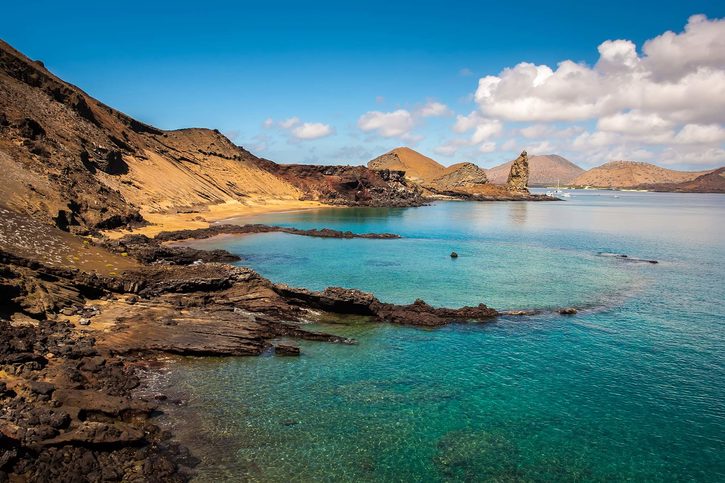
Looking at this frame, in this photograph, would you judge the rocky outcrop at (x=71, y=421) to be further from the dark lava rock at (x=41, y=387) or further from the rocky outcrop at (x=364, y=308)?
the rocky outcrop at (x=364, y=308)

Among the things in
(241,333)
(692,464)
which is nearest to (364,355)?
(241,333)

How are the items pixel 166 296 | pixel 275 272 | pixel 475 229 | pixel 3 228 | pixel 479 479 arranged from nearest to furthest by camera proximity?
1. pixel 479 479
2. pixel 3 228
3. pixel 166 296
4. pixel 275 272
5. pixel 475 229

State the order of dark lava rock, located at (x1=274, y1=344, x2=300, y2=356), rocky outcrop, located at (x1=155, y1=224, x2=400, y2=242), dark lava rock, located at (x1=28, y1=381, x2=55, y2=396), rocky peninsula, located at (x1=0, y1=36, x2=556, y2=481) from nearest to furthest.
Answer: rocky peninsula, located at (x1=0, y1=36, x2=556, y2=481)
dark lava rock, located at (x1=28, y1=381, x2=55, y2=396)
dark lava rock, located at (x1=274, y1=344, x2=300, y2=356)
rocky outcrop, located at (x1=155, y1=224, x2=400, y2=242)

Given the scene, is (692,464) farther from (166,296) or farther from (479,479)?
(166,296)

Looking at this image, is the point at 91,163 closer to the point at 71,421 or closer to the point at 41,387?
the point at 41,387

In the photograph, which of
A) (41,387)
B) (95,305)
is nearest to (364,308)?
(95,305)

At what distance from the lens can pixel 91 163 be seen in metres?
63.4

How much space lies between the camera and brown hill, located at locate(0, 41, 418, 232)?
41969 mm

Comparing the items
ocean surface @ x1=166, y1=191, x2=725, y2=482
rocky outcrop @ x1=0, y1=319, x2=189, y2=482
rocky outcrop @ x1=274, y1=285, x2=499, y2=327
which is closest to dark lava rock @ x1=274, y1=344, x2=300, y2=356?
ocean surface @ x1=166, y1=191, x2=725, y2=482

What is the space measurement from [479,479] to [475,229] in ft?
255

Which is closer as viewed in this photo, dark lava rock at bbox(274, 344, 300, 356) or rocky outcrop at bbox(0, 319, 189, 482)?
rocky outcrop at bbox(0, 319, 189, 482)

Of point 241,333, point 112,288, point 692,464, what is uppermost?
point 112,288

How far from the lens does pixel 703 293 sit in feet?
125

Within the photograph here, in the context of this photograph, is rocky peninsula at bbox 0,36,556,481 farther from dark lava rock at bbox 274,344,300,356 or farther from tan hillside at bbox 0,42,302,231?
tan hillside at bbox 0,42,302,231
